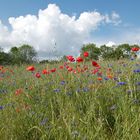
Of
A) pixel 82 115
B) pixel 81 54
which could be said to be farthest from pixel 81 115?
pixel 81 54

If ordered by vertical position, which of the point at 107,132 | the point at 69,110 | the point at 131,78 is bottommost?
the point at 107,132

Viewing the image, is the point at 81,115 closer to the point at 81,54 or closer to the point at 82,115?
the point at 82,115

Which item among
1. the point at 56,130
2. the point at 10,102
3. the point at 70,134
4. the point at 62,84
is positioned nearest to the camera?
the point at 70,134

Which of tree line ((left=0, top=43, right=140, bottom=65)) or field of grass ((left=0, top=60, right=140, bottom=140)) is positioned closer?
field of grass ((left=0, top=60, right=140, bottom=140))

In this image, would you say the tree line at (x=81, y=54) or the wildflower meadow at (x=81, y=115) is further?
the tree line at (x=81, y=54)

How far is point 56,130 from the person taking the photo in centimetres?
260

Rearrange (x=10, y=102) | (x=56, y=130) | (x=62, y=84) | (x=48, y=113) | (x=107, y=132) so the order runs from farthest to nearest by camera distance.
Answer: (x=62, y=84)
(x=10, y=102)
(x=48, y=113)
(x=107, y=132)
(x=56, y=130)

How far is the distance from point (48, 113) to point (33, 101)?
0.64 meters

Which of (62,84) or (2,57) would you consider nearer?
(62,84)

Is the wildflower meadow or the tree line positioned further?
the tree line

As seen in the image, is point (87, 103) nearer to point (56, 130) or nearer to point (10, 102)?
point (56, 130)

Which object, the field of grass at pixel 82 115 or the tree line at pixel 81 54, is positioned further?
the tree line at pixel 81 54

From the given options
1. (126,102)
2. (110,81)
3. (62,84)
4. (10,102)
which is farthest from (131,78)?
(10,102)

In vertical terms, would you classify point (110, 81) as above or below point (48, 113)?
above
